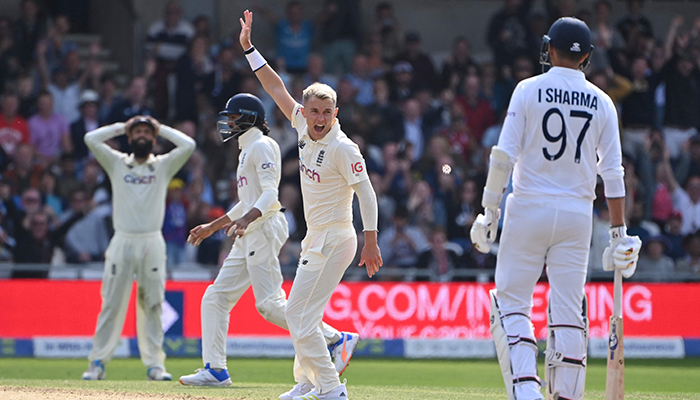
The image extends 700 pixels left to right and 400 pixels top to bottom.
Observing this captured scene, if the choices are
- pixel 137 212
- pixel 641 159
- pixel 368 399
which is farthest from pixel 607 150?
pixel 641 159

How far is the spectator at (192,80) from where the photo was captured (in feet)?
60.4

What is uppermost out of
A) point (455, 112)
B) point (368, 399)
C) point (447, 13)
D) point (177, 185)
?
point (447, 13)

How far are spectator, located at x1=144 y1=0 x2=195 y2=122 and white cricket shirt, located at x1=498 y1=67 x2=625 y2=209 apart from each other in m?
13.1

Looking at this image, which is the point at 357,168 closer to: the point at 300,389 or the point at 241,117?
the point at 300,389

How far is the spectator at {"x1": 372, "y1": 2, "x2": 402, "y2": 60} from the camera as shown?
2036 centimetres

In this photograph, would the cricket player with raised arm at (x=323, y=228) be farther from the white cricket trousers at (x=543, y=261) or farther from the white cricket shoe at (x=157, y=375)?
the white cricket shoe at (x=157, y=375)

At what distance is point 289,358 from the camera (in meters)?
14.5

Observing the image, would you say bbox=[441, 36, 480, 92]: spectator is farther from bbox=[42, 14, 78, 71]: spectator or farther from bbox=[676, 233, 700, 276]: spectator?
bbox=[42, 14, 78, 71]: spectator

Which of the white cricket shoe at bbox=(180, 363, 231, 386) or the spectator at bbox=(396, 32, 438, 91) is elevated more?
the spectator at bbox=(396, 32, 438, 91)

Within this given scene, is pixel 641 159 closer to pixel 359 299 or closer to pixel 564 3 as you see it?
pixel 564 3

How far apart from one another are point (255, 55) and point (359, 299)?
685cm

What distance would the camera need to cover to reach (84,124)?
17469 millimetres

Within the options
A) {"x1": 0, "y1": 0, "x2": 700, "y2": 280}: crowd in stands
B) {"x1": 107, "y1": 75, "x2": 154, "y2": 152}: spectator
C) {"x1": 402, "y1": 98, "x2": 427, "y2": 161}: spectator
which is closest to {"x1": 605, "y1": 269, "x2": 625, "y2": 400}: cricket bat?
{"x1": 0, "y1": 0, "x2": 700, "y2": 280}: crowd in stands

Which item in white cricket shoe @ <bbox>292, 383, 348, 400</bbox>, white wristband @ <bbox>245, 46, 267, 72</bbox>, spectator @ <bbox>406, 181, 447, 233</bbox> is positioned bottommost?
white cricket shoe @ <bbox>292, 383, 348, 400</bbox>
